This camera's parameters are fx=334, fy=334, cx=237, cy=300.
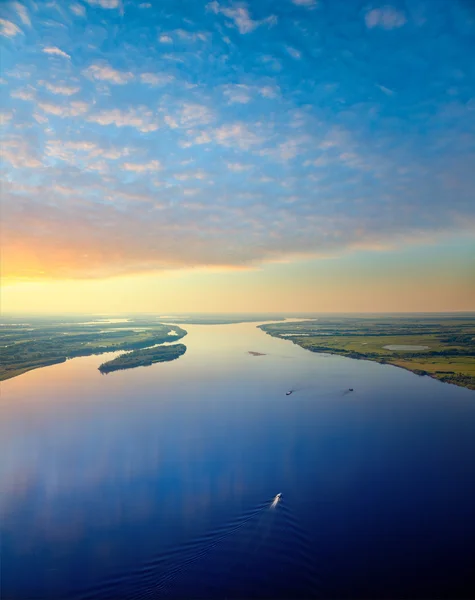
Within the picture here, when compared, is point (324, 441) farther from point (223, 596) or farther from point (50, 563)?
point (50, 563)

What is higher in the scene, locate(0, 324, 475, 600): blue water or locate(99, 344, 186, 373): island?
locate(99, 344, 186, 373): island

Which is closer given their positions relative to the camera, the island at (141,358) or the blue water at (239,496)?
the blue water at (239,496)

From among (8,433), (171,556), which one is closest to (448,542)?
(171,556)

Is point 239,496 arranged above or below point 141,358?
A: below

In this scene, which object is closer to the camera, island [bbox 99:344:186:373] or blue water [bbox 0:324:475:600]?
blue water [bbox 0:324:475:600]
